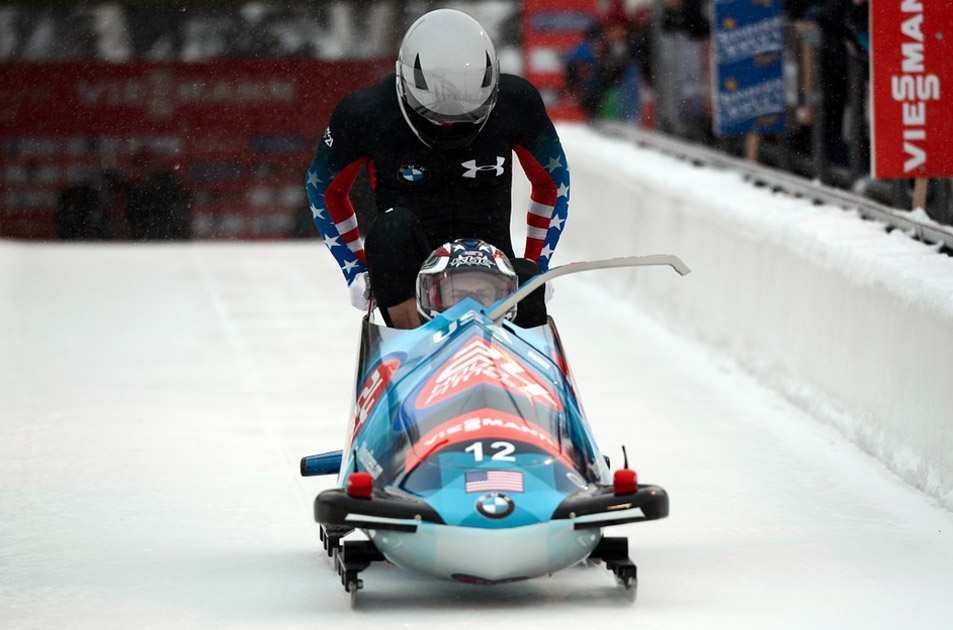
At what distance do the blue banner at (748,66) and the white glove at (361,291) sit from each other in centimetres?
414

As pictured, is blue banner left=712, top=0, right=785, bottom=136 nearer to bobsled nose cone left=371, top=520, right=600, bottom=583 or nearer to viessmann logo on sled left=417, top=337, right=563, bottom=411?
viessmann logo on sled left=417, top=337, right=563, bottom=411

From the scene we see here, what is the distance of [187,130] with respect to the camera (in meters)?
16.1

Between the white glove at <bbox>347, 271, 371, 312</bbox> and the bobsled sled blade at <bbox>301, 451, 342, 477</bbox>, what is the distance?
427 mm

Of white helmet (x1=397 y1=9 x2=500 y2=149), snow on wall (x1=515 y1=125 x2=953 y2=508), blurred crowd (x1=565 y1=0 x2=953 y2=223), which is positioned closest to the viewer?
white helmet (x1=397 y1=9 x2=500 y2=149)

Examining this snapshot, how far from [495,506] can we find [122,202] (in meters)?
12.4

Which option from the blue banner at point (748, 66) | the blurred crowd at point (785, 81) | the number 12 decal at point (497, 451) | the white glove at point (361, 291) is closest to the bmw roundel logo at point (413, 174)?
the white glove at point (361, 291)

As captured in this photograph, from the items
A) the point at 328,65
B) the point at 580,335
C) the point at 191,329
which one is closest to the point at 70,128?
the point at 328,65

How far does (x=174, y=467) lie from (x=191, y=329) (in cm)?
294

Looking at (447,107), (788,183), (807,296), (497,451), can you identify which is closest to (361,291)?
(447,107)

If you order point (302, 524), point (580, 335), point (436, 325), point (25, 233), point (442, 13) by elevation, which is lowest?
point (25, 233)

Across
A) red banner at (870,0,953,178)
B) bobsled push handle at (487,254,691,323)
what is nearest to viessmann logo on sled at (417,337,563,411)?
bobsled push handle at (487,254,691,323)

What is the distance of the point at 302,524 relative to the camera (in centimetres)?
535

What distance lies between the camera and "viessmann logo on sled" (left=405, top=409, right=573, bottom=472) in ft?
13.7

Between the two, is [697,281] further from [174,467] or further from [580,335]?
[174,467]
